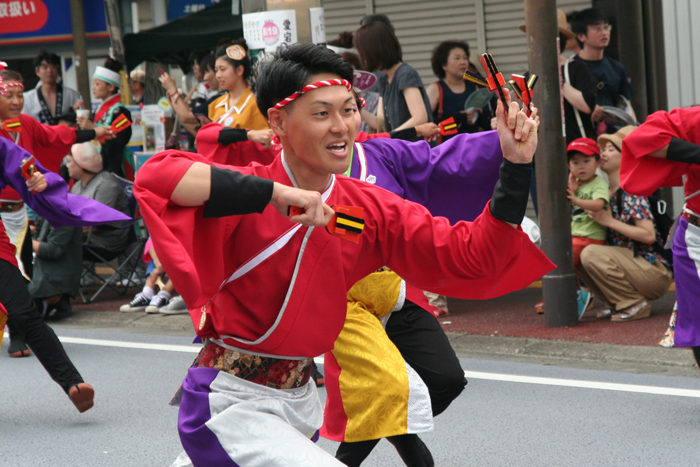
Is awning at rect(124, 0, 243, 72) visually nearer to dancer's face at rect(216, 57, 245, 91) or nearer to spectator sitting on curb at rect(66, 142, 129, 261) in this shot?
spectator sitting on curb at rect(66, 142, 129, 261)

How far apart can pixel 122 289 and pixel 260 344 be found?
720 centimetres

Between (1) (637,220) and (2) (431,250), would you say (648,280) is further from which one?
(2) (431,250)

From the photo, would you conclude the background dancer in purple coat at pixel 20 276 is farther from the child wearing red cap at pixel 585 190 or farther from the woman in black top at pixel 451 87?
the woman in black top at pixel 451 87

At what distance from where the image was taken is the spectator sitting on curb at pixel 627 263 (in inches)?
260

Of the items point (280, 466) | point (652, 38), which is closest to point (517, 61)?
point (652, 38)

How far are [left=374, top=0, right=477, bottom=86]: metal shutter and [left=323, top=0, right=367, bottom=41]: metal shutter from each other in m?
0.26

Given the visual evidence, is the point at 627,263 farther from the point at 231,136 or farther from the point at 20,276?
the point at 20,276

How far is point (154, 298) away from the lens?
827 centimetres

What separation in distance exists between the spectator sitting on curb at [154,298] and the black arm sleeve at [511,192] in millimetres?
6039

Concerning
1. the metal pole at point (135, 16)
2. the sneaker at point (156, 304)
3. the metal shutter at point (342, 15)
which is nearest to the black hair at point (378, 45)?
the sneaker at point (156, 304)

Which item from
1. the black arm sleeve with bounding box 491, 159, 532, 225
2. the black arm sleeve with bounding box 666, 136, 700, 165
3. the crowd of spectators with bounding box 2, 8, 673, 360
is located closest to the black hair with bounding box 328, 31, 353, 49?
the crowd of spectators with bounding box 2, 8, 673, 360

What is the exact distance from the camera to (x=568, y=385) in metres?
5.33

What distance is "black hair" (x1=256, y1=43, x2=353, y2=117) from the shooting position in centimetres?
252

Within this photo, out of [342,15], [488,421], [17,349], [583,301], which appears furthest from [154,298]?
[342,15]
